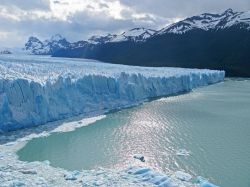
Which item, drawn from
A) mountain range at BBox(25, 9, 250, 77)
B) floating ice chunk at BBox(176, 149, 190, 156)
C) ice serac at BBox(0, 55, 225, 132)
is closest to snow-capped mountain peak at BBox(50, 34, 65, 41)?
mountain range at BBox(25, 9, 250, 77)

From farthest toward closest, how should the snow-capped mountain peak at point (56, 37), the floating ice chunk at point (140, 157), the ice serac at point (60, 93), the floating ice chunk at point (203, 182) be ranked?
the snow-capped mountain peak at point (56, 37) < the ice serac at point (60, 93) < the floating ice chunk at point (140, 157) < the floating ice chunk at point (203, 182)

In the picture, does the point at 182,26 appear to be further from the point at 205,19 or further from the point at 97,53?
the point at 97,53

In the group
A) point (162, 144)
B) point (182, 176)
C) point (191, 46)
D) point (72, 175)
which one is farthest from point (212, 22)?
point (72, 175)

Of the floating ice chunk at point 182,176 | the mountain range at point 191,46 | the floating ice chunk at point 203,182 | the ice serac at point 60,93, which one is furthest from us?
the mountain range at point 191,46

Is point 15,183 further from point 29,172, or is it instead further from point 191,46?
point 191,46

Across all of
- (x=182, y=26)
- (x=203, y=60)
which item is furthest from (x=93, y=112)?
(x=182, y=26)

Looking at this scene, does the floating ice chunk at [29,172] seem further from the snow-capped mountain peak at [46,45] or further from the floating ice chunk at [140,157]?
the snow-capped mountain peak at [46,45]

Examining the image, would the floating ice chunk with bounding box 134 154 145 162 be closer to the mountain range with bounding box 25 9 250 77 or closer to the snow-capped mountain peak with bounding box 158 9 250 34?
the mountain range with bounding box 25 9 250 77

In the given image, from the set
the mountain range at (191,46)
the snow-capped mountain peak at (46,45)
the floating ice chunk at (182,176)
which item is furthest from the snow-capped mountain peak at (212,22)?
the floating ice chunk at (182,176)
